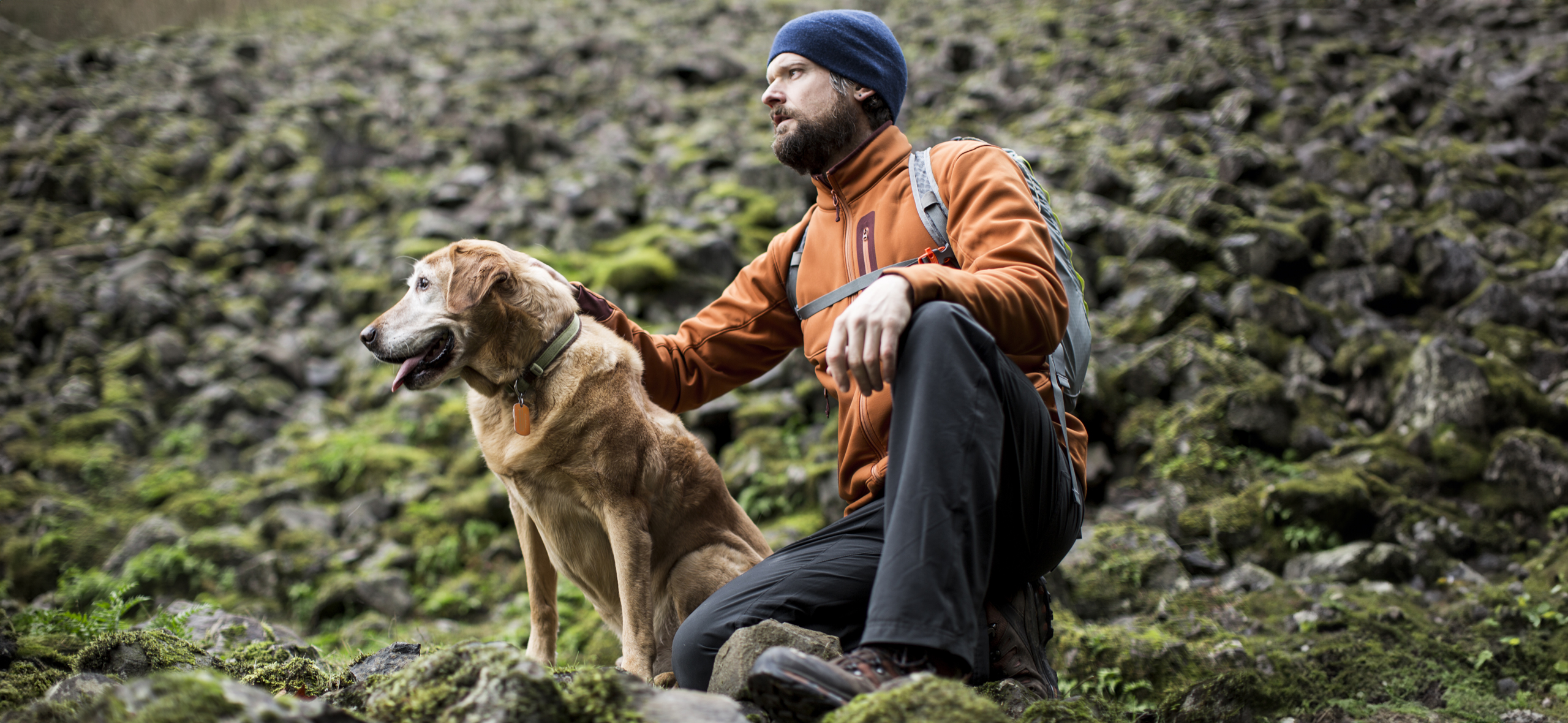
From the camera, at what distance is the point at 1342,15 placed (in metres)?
13.3

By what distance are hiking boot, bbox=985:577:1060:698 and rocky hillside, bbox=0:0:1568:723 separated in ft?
0.72

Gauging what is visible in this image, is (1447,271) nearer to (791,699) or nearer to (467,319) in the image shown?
(791,699)

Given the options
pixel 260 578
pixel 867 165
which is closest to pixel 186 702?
pixel 867 165

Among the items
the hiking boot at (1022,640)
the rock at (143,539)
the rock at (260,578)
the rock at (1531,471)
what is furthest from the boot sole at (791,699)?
the rock at (143,539)

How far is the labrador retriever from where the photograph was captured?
3.45m

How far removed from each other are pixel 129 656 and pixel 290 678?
509 mm

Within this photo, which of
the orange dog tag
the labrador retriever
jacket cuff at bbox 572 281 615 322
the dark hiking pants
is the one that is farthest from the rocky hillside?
jacket cuff at bbox 572 281 615 322

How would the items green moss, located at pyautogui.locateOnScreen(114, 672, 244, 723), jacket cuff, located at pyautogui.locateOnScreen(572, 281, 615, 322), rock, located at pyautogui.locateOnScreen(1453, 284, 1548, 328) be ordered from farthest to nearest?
rock, located at pyautogui.locateOnScreen(1453, 284, 1548, 328), jacket cuff, located at pyautogui.locateOnScreen(572, 281, 615, 322), green moss, located at pyautogui.locateOnScreen(114, 672, 244, 723)

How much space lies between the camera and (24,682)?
2762 mm

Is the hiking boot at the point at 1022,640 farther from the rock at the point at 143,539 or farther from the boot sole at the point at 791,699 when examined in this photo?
the rock at the point at 143,539

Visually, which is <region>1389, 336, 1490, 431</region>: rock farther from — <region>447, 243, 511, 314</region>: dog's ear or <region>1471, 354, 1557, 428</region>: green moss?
<region>447, 243, 511, 314</region>: dog's ear

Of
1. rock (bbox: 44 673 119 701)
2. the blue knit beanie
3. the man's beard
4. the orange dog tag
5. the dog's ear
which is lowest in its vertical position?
rock (bbox: 44 673 119 701)

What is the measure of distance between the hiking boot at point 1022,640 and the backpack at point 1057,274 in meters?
0.51

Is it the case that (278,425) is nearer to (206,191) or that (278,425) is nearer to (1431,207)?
(206,191)
